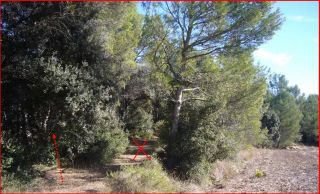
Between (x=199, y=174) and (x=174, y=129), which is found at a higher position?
(x=174, y=129)

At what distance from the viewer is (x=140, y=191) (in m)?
9.38

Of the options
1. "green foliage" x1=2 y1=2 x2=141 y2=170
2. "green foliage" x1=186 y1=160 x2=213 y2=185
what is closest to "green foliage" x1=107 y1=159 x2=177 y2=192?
"green foliage" x1=2 y1=2 x2=141 y2=170

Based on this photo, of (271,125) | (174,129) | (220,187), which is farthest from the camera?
(271,125)

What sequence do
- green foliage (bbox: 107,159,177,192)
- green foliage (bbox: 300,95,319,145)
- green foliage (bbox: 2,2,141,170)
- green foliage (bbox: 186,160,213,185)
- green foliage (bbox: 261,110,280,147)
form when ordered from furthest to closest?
green foliage (bbox: 300,95,319,145) → green foliage (bbox: 261,110,280,147) → green foliage (bbox: 186,160,213,185) → green foliage (bbox: 2,2,141,170) → green foliage (bbox: 107,159,177,192)

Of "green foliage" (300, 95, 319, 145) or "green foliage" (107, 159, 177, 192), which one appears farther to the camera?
"green foliage" (300, 95, 319, 145)

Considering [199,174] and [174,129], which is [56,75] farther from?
[199,174]

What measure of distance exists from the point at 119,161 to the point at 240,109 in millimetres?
8076

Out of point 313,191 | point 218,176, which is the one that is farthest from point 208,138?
point 313,191

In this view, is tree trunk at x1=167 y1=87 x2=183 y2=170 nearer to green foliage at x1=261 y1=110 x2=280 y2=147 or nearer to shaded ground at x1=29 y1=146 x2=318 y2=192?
Answer: shaded ground at x1=29 y1=146 x2=318 y2=192

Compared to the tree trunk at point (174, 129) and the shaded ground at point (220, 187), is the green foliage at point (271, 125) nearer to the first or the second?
the shaded ground at point (220, 187)

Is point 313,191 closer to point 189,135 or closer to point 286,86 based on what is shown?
point 189,135

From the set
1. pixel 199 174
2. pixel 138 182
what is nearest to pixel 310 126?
pixel 199 174

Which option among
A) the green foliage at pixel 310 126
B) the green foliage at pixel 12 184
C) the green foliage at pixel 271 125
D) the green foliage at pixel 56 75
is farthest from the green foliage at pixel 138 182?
the green foliage at pixel 310 126

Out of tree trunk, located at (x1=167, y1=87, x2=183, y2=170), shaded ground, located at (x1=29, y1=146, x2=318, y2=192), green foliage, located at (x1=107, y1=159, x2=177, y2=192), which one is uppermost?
tree trunk, located at (x1=167, y1=87, x2=183, y2=170)
